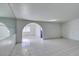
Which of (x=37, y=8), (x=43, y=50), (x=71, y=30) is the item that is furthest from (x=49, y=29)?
(x=37, y=8)

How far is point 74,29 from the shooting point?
827cm

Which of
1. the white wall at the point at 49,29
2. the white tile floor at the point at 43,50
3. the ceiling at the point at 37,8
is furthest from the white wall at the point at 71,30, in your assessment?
the ceiling at the point at 37,8

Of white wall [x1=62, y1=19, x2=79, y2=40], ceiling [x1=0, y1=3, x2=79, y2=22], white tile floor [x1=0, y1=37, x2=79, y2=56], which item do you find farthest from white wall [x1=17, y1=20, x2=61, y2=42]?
ceiling [x1=0, y1=3, x2=79, y2=22]

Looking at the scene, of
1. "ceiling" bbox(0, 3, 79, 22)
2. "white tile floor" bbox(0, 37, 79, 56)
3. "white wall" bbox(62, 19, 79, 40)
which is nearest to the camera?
"ceiling" bbox(0, 3, 79, 22)

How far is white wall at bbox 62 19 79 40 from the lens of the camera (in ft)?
26.1

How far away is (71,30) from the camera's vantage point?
346 inches

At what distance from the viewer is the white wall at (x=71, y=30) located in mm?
7953

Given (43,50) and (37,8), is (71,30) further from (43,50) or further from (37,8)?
(37,8)

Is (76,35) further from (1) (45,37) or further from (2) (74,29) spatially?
(1) (45,37)

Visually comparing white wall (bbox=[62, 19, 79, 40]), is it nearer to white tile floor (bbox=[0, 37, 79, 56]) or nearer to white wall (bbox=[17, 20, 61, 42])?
white wall (bbox=[17, 20, 61, 42])

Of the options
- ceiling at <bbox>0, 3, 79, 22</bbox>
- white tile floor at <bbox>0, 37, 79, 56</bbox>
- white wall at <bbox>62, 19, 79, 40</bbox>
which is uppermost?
ceiling at <bbox>0, 3, 79, 22</bbox>

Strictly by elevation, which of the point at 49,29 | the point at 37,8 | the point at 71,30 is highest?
the point at 37,8

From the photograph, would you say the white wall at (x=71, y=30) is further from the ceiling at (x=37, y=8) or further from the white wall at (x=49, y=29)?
the ceiling at (x=37, y=8)

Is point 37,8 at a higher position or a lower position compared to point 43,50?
higher
